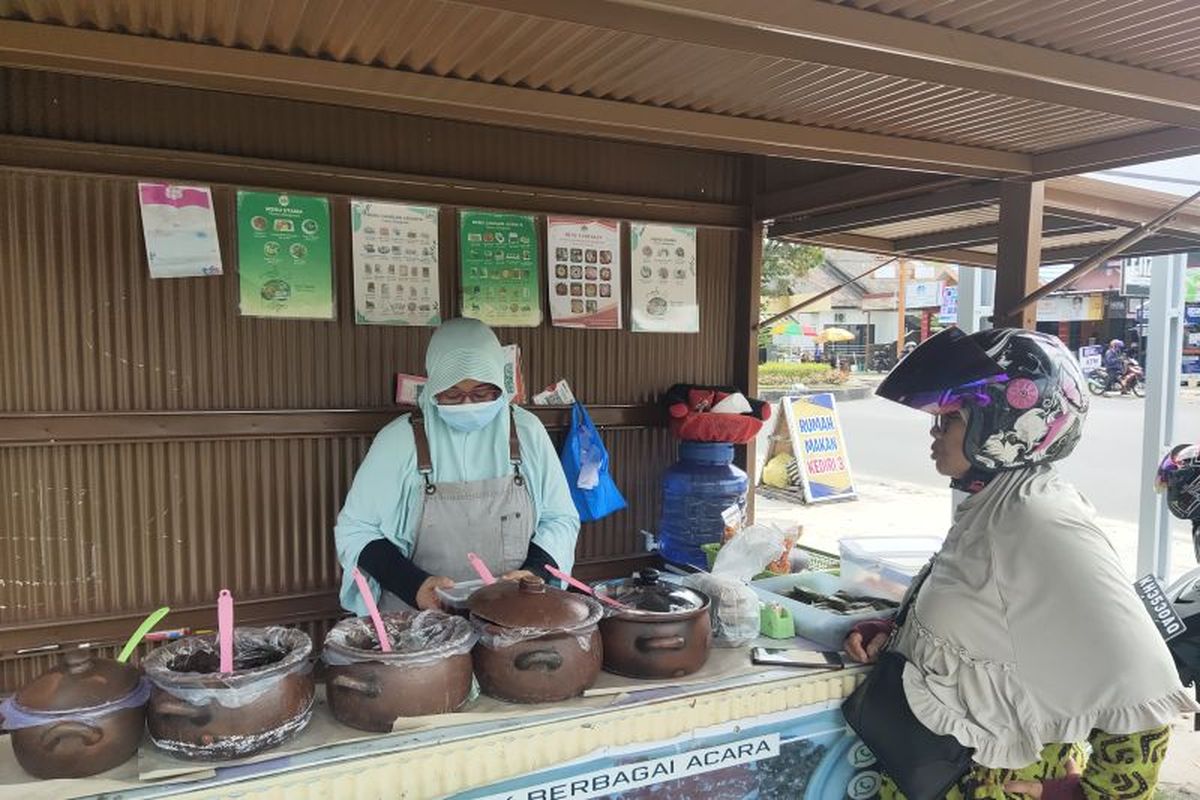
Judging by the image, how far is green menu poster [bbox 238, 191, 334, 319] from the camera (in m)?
3.23

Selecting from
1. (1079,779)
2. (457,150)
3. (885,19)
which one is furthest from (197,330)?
(1079,779)

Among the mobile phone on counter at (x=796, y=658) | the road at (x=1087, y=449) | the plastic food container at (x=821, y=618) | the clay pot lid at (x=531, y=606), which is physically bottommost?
the road at (x=1087, y=449)

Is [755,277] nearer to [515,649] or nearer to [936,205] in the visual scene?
[936,205]

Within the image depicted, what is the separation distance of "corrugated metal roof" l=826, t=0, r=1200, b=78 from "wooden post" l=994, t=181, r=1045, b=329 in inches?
45.1

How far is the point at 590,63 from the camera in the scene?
2293mm

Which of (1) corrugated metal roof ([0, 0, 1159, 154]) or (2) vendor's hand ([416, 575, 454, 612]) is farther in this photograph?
(2) vendor's hand ([416, 575, 454, 612])

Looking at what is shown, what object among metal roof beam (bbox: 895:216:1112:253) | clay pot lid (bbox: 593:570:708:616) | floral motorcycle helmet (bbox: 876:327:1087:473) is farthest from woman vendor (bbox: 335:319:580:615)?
metal roof beam (bbox: 895:216:1112:253)

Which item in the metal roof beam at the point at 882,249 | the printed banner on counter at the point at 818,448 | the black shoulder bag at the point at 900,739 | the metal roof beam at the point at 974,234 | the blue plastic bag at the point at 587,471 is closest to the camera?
the black shoulder bag at the point at 900,739

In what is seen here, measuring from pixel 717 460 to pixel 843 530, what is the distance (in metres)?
5.23

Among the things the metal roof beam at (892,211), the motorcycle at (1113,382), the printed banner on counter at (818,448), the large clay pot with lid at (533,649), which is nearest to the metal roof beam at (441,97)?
the metal roof beam at (892,211)

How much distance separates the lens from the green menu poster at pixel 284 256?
3.23 m

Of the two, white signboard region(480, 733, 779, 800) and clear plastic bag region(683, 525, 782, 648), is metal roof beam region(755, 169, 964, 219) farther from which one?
white signboard region(480, 733, 779, 800)

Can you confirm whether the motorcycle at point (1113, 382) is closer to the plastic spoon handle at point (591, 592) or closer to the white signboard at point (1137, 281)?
the white signboard at point (1137, 281)

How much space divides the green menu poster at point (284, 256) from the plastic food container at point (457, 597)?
63.2 inches
